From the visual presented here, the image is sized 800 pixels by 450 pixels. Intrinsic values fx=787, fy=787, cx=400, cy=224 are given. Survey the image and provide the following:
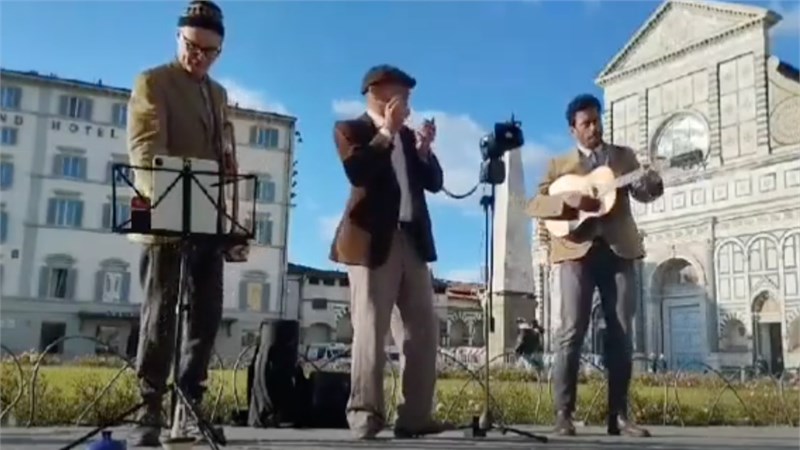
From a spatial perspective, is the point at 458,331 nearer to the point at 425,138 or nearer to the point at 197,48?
the point at 425,138

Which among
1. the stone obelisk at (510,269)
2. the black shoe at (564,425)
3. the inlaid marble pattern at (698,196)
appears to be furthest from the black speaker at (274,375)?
the inlaid marble pattern at (698,196)

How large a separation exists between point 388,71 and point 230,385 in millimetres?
3638

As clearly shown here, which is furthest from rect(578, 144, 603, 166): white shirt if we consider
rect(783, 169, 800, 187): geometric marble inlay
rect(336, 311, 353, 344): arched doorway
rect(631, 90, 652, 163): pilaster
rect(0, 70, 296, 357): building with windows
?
rect(336, 311, 353, 344): arched doorway

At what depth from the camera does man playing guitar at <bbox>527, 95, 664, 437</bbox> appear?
400 centimetres

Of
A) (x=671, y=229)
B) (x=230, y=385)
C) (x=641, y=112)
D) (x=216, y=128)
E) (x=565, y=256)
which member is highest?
(x=641, y=112)

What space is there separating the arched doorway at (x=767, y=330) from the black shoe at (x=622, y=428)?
25.6 metres

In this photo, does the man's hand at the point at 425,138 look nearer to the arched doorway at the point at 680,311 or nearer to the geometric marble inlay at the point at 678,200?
the arched doorway at the point at 680,311

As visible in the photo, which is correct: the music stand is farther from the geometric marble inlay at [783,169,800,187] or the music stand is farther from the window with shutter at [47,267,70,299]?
the window with shutter at [47,267,70,299]

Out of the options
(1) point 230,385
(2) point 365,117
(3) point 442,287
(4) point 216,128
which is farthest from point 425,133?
(3) point 442,287

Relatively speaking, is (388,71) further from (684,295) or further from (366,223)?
(684,295)

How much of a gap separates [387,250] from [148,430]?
1148 millimetres

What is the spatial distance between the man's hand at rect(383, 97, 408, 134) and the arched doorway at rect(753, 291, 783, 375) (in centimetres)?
2688

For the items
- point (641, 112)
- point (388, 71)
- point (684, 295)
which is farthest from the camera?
point (641, 112)

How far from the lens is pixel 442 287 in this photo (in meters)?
41.7
